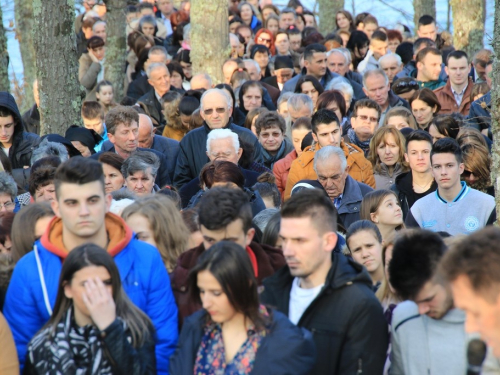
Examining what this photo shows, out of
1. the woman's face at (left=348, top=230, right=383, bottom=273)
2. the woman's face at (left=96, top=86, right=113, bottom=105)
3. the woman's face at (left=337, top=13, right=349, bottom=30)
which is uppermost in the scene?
the woman's face at (left=337, top=13, right=349, bottom=30)

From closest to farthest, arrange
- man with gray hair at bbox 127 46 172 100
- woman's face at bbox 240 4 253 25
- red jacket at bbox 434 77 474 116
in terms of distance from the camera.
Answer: red jacket at bbox 434 77 474 116 < man with gray hair at bbox 127 46 172 100 < woman's face at bbox 240 4 253 25

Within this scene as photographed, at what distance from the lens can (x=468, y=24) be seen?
17.0 m

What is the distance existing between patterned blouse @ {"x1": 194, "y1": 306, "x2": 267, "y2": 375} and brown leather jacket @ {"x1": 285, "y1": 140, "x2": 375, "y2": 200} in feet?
14.5

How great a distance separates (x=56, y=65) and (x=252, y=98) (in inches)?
115

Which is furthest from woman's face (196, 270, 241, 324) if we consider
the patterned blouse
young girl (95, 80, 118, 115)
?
young girl (95, 80, 118, 115)

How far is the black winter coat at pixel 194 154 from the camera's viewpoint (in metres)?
9.02

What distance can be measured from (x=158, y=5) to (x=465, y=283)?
56.5 feet

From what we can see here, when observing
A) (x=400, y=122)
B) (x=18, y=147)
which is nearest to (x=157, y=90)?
(x=18, y=147)

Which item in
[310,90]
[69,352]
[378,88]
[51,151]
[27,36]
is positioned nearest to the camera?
[69,352]

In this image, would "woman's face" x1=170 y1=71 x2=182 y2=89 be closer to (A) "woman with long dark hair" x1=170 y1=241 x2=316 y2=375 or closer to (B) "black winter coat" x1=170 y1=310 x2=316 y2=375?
(A) "woman with long dark hair" x1=170 y1=241 x2=316 y2=375

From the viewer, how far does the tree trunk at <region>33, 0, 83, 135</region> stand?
31.4 feet

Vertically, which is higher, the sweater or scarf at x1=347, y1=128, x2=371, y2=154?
scarf at x1=347, y1=128, x2=371, y2=154

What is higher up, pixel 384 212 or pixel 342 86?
pixel 342 86

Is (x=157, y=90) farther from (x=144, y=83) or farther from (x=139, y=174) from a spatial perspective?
(x=139, y=174)
